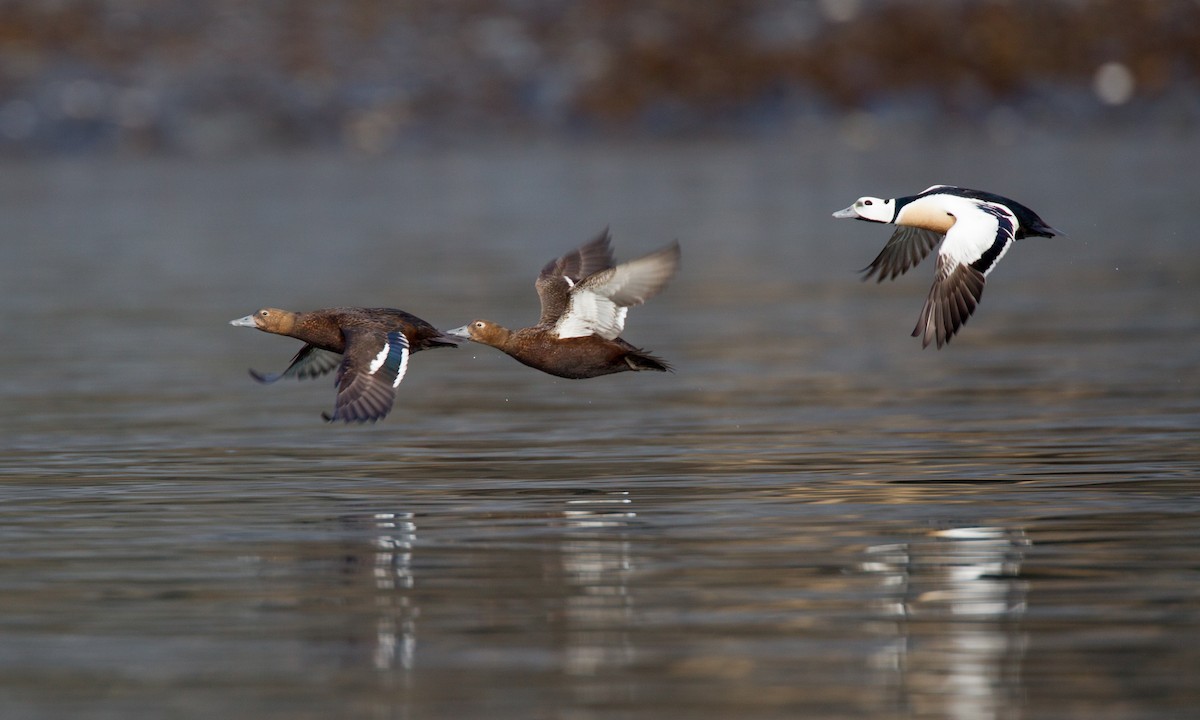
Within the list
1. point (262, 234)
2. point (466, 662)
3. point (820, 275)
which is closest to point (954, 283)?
point (466, 662)

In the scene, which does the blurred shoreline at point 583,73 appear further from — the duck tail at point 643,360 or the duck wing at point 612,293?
the duck tail at point 643,360

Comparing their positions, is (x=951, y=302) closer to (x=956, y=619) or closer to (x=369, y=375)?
(x=369, y=375)

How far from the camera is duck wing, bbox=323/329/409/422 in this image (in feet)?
43.6

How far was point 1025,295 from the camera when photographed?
2708cm

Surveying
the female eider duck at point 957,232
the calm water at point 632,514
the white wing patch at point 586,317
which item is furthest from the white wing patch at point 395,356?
the female eider duck at point 957,232

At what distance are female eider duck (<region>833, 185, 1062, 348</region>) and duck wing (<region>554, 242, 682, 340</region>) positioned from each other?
1466mm

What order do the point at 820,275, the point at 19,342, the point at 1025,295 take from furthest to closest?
the point at 820,275, the point at 1025,295, the point at 19,342

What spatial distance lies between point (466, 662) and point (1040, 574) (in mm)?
2783

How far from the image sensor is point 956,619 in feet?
30.7

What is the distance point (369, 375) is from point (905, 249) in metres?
4.44

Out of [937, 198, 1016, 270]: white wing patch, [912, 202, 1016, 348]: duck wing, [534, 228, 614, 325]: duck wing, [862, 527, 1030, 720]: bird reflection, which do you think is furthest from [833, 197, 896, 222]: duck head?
[862, 527, 1030, 720]: bird reflection

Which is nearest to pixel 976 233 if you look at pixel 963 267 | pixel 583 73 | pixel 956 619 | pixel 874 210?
pixel 963 267

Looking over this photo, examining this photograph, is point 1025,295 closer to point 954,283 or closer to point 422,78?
point 954,283

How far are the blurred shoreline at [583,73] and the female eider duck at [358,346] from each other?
7191cm
